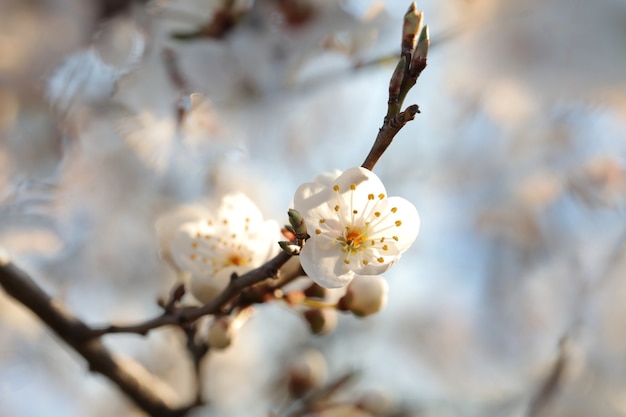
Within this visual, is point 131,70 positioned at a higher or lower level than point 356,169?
higher

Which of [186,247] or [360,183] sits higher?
[186,247]

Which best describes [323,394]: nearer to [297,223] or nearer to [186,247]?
[186,247]

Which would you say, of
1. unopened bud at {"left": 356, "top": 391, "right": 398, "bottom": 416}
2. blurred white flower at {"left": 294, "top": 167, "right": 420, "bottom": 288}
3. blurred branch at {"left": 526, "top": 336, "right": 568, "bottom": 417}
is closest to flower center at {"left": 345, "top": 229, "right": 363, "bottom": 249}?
blurred white flower at {"left": 294, "top": 167, "right": 420, "bottom": 288}

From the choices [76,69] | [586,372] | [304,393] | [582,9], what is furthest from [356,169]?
[586,372]

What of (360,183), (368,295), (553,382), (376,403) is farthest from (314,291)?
(553,382)

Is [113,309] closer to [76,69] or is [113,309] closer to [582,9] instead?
[76,69]
